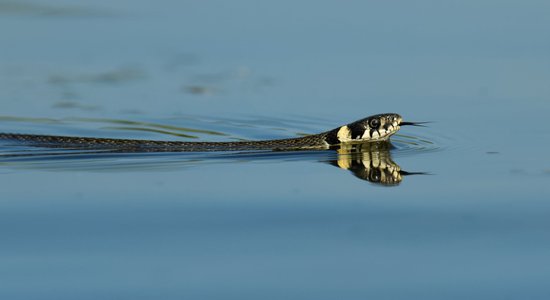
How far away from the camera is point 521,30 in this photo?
885 inches

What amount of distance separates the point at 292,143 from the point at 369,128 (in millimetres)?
1101

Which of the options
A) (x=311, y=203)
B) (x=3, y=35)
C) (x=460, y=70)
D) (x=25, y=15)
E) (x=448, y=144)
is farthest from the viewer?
(x=25, y=15)

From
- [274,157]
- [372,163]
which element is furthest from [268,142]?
[372,163]

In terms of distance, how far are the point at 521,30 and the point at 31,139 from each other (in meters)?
10.3

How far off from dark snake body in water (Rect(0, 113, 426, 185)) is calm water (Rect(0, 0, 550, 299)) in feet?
0.99

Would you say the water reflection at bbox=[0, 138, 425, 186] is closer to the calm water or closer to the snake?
the calm water

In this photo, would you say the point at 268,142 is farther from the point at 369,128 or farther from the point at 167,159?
Answer: the point at 167,159

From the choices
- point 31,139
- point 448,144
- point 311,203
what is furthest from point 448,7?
point 311,203

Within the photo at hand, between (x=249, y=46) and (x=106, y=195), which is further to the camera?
(x=249, y=46)

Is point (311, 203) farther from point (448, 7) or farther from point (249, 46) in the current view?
point (448, 7)

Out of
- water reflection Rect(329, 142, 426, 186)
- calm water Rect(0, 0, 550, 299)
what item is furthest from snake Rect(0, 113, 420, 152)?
calm water Rect(0, 0, 550, 299)

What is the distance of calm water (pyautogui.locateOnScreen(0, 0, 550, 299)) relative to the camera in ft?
30.5

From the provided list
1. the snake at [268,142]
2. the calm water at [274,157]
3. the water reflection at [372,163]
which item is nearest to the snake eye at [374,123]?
the snake at [268,142]

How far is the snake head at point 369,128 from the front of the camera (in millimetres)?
16156
